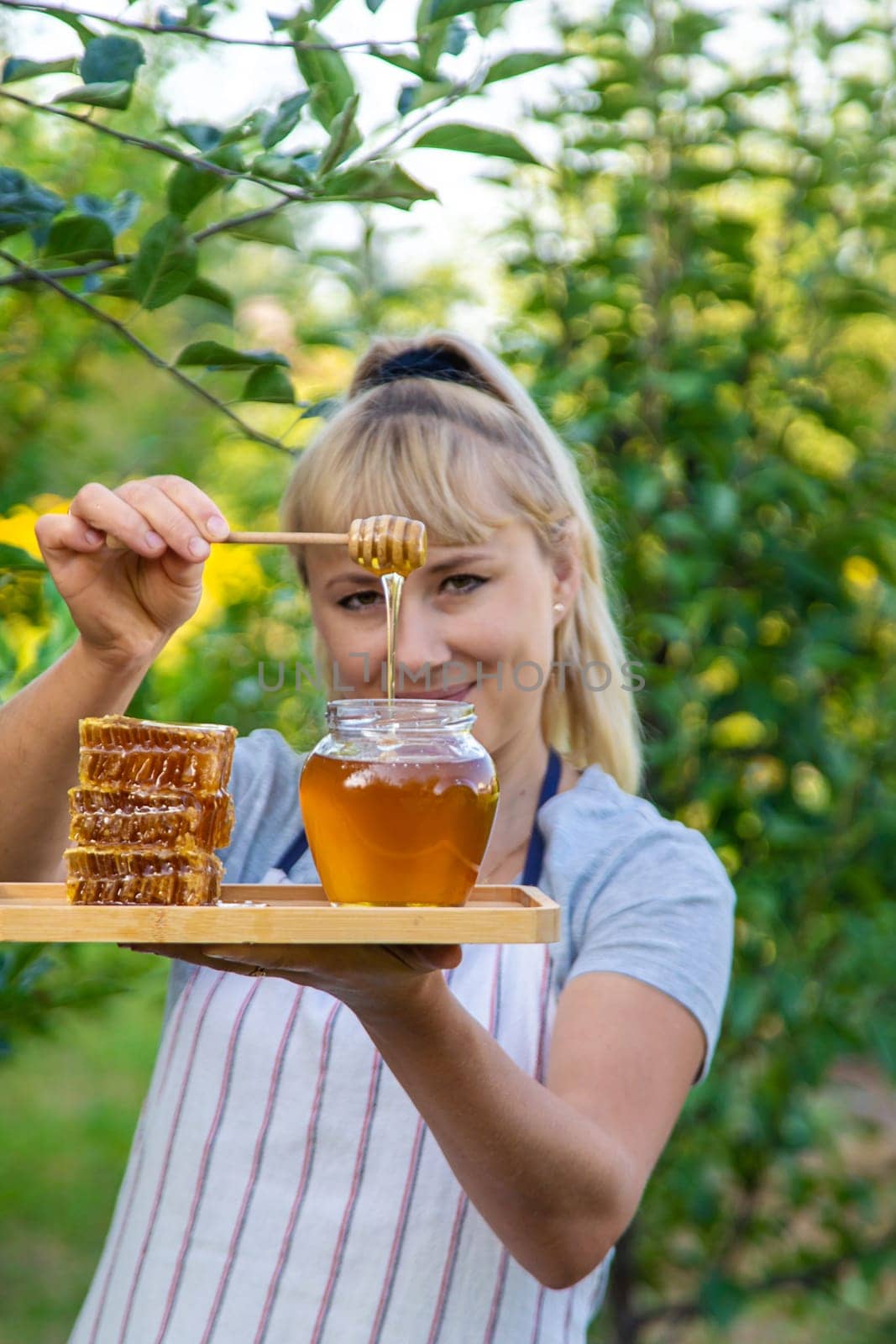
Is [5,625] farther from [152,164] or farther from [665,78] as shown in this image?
[665,78]

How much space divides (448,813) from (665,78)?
2354mm

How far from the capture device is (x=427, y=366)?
241 cm

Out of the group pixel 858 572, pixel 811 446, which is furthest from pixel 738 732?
pixel 811 446

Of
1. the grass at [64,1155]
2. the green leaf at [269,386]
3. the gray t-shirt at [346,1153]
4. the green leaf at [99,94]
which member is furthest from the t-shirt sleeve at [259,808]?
the grass at [64,1155]

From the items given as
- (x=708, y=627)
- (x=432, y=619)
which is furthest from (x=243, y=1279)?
(x=708, y=627)

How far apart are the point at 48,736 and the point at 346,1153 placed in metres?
0.69

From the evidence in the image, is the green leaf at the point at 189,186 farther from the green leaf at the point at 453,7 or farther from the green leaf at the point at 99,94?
the green leaf at the point at 453,7

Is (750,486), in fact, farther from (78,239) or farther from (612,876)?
(78,239)

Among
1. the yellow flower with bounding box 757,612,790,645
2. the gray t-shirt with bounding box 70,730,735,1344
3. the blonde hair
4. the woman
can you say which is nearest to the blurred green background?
the yellow flower with bounding box 757,612,790,645

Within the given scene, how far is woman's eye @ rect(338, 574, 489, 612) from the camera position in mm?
2143

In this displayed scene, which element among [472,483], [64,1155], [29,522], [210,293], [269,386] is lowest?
[64,1155]

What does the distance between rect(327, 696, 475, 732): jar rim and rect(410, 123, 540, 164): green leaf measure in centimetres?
63

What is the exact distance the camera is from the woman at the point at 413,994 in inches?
63.2

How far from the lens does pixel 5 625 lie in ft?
7.77
